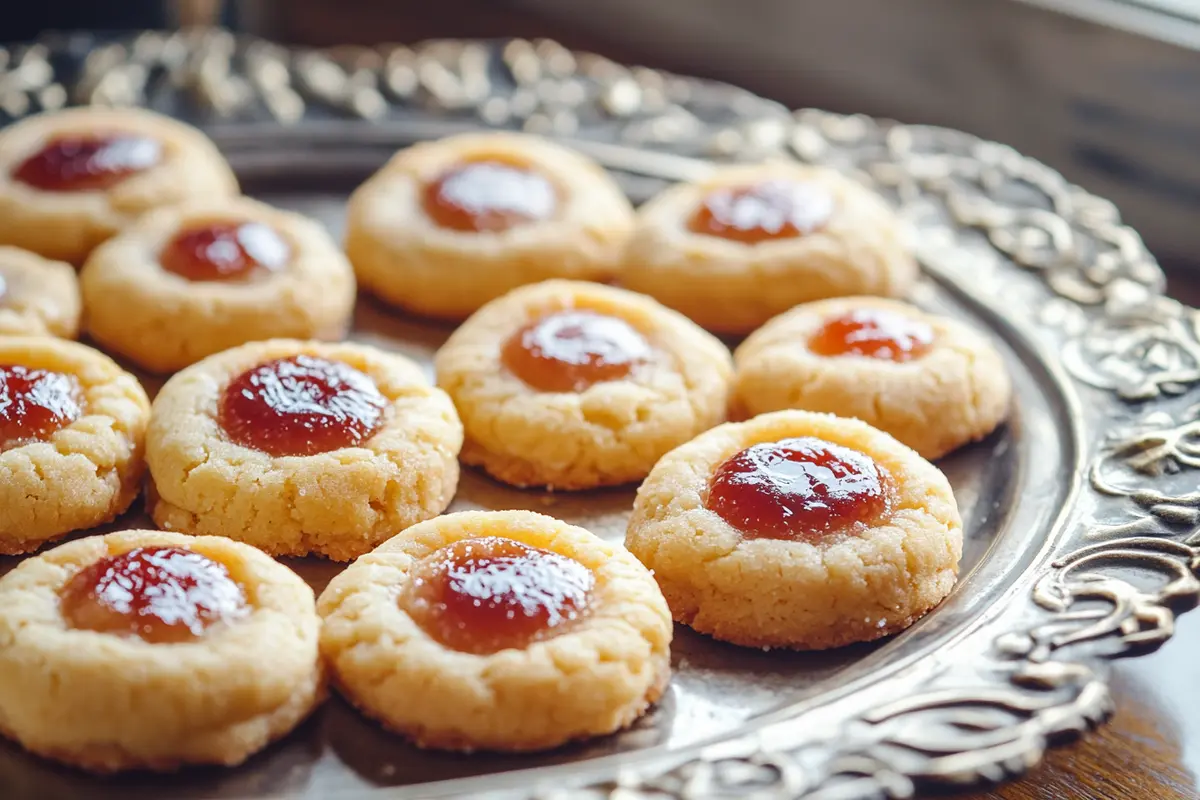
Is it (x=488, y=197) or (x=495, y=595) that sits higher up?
(x=488, y=197)

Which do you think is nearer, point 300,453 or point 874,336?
point 300,453

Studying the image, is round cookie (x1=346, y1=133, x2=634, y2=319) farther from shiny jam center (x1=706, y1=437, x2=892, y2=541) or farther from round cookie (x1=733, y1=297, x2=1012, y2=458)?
shiny jam center (x1=706, y1=437, x2=892, y2=541)

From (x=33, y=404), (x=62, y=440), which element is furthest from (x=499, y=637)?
(x=33, y=404)

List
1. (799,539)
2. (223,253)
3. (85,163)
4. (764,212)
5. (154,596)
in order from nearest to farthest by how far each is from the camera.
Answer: (154,596) → (799,539) → (223,253) → (764,212) → (85,163)

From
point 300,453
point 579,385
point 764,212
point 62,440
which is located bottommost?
point 62,440

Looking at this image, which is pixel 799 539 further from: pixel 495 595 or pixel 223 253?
pixel 223 253

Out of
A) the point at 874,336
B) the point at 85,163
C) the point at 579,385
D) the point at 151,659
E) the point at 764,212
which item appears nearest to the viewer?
the point at 151,659

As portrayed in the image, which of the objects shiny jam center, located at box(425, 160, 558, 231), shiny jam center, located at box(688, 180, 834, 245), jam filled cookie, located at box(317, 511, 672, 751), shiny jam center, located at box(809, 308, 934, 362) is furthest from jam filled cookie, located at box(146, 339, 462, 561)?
shiny jam center, located at box(688, 180, 834, 245)

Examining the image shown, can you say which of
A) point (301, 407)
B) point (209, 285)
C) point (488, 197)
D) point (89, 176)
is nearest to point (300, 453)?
point (301, 407)
